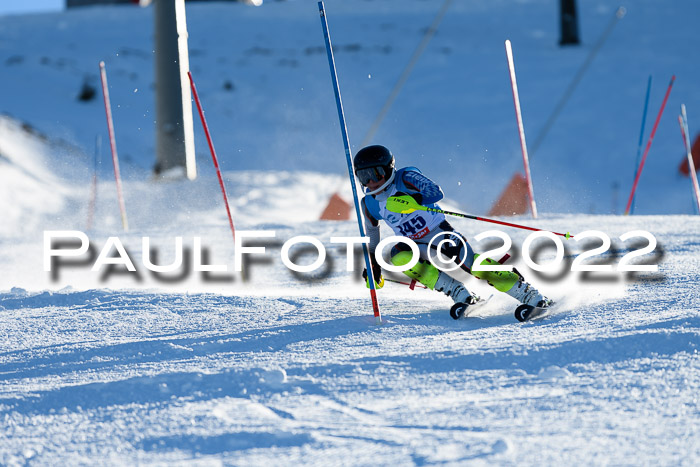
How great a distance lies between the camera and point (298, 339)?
3760 millimetres

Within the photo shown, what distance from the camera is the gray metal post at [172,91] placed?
1100cm

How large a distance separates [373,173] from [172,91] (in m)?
7.70

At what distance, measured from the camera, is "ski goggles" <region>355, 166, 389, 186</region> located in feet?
14.0

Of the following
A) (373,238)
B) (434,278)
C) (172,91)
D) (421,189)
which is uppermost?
(172,91)

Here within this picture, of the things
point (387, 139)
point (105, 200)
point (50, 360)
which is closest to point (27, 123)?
point (105, 200)

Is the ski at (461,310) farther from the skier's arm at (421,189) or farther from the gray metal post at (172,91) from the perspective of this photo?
the gray metal post at (172,91)

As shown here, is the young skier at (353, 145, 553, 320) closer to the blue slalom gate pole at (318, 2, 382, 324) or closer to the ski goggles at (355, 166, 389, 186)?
the ski goggles at (355, 166, 389, 186)

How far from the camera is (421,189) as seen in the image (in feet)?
14.0

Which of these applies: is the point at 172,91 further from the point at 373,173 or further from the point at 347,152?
the point at 347,152

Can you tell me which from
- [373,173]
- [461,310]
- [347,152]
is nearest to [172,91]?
[373,173]

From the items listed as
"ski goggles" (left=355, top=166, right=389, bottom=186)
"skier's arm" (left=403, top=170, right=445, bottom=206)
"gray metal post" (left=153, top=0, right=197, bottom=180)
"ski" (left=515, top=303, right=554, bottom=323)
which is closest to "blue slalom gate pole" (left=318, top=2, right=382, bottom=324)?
"ski goggles" (left=355, top=166, right=389, bottom=186)

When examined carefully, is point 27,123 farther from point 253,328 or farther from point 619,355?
point 619,355

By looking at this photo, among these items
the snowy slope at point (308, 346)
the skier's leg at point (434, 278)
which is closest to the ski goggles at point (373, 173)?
the skier's leg at point (434, 278)

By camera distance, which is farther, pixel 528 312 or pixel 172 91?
pixel 172 91
